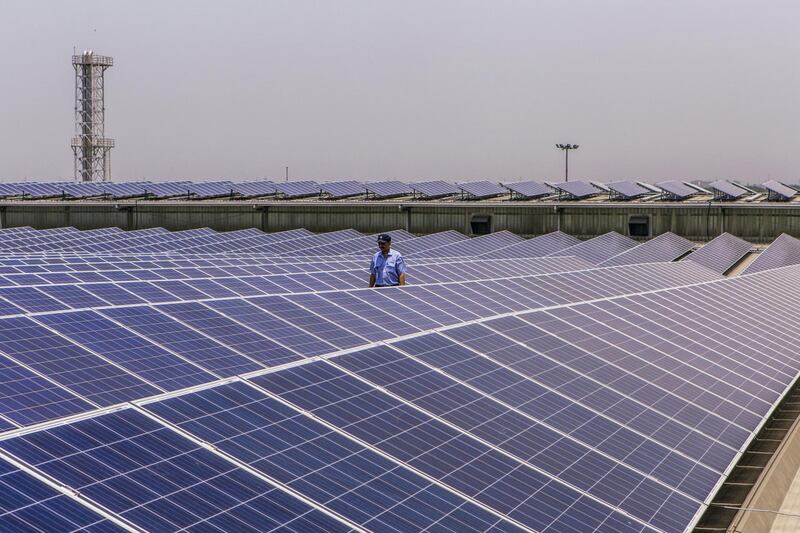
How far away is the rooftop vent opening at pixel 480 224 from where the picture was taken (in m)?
66.1

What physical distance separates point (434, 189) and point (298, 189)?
36.2 feet

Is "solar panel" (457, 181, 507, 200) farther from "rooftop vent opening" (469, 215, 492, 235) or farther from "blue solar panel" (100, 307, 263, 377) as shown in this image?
"blue solar panel" (100, 307, 263, 377)

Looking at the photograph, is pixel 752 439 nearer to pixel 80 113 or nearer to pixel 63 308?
pixel 63 308

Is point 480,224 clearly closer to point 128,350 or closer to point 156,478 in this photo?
point 128,350

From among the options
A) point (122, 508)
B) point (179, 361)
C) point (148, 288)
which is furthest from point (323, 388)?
point (148, 288)

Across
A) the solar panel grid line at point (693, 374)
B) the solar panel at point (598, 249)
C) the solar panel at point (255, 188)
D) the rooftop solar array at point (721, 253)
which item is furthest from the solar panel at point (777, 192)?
the solar panel grid line at point (693, 374)

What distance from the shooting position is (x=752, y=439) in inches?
650

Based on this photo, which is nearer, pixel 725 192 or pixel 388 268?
pixel 388 268

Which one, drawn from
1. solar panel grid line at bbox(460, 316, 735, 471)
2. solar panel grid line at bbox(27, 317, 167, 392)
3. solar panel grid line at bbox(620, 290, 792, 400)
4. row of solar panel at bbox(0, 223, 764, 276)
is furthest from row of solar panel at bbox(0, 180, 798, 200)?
solar panel grid line at bbox(27, 317, 167, 392)

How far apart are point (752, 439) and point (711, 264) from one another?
2991 cm

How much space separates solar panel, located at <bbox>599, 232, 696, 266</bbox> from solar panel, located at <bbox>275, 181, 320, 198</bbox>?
31.0 metres

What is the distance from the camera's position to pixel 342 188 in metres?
77.6

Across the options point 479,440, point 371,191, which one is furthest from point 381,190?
point 479,440

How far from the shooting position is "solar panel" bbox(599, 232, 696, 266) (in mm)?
46344
